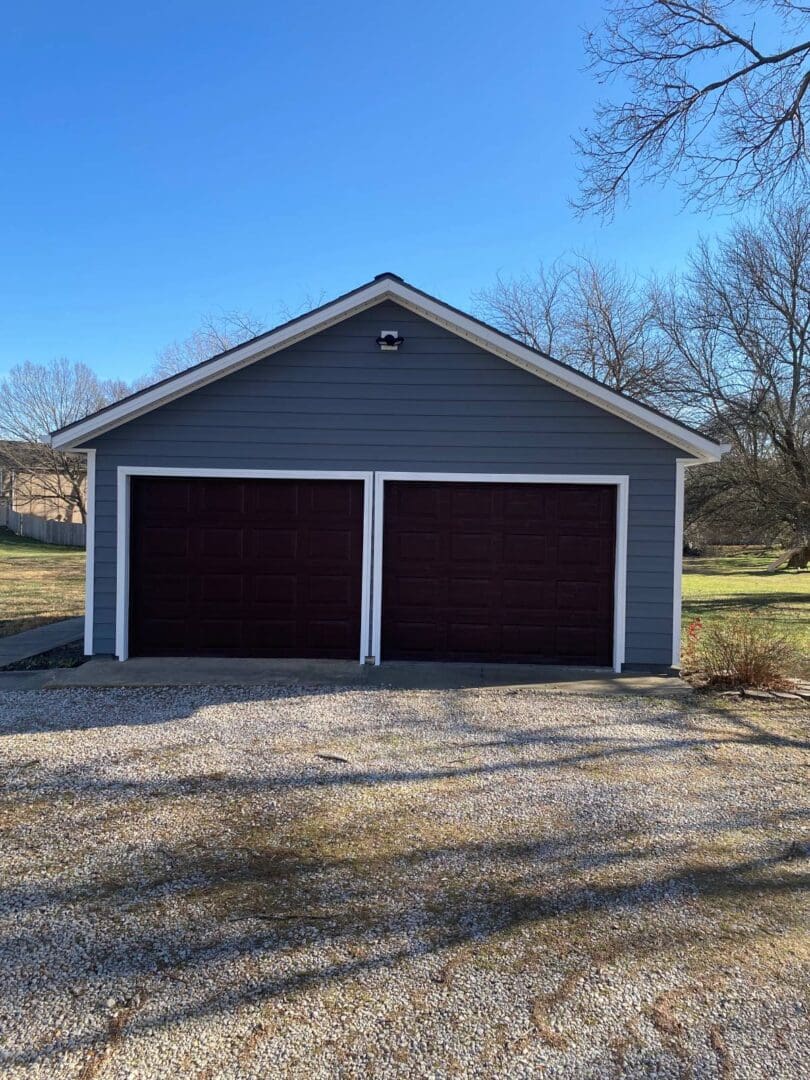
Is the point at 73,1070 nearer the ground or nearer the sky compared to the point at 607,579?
nearer the ground

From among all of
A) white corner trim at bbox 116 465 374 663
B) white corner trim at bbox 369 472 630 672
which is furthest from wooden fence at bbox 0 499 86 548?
white corner trim at bbox 369 472 630 672

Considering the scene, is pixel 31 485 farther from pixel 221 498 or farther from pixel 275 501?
pixel 275 501

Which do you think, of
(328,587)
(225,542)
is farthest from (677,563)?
(225,542)

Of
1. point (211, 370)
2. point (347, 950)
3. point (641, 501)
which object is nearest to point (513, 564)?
point (641, 501)

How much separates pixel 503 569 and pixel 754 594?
1360 centimetres

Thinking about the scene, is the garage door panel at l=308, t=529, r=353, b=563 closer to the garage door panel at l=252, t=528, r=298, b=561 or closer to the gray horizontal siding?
the garage door panel at l=252, t=528, r=298, b=561

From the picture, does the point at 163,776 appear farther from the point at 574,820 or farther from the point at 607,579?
the point at 607,579

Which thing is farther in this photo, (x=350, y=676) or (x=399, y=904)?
(x=350, y=676)

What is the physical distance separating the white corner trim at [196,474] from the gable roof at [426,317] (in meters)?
0.67

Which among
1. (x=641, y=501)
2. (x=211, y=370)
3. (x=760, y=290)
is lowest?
(x=641, y=501)

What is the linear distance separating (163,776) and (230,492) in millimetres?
4313

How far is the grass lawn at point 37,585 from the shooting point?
41.3 ft

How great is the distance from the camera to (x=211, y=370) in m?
8.20

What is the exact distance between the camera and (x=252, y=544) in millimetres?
8547
